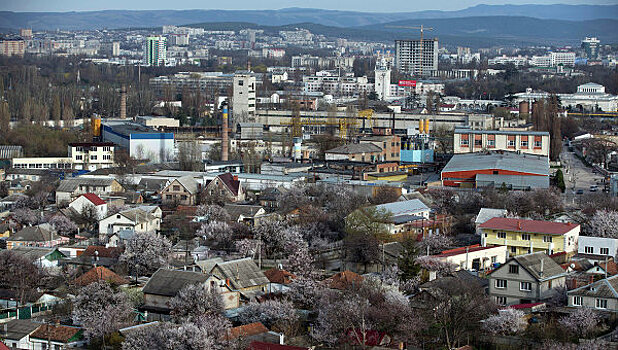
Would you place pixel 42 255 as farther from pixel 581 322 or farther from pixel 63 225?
pixel 581 322

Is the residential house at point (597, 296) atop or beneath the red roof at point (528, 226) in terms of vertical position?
beneath

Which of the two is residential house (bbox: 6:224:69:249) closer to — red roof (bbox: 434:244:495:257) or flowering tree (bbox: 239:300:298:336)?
flowering tree (bbox: 239:300:298:336)

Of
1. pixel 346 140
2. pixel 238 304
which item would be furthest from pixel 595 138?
pixel 238 304

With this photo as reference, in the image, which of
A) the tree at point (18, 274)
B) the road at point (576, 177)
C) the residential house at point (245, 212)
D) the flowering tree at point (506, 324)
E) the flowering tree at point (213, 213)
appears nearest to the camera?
the flowering tree at point (506, 324)

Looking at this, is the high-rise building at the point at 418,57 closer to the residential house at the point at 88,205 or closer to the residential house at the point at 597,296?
the residential house at the point at 88,205

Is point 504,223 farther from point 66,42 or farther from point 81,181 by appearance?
point 66,42

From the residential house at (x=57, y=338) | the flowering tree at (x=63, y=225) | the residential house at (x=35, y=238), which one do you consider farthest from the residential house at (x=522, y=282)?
the flowering tree at (x=63, y=225)

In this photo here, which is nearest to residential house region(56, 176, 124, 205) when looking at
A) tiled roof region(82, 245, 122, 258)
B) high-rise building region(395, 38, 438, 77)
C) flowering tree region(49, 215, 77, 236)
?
flowering tree region(49, 215, 77, 236)
